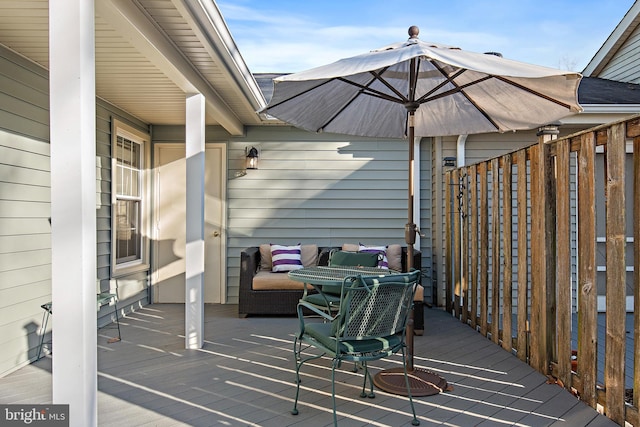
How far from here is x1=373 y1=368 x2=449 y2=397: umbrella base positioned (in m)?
3.27

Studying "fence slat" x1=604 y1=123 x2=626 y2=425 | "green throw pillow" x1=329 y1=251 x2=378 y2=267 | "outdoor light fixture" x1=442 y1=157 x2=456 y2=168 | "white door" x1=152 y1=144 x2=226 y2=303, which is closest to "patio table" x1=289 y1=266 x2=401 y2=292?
"green throw pillow" x1=329 y1=251 x2=378 y2=267

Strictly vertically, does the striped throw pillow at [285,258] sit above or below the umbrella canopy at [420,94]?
below

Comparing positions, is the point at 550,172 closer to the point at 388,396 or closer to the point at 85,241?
the point at 388,396

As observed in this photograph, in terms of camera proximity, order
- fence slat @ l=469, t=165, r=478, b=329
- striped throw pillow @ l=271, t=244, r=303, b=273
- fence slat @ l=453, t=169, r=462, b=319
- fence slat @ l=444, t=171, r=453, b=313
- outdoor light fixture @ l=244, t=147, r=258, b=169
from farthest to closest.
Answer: outdoor light fixture @ l=244, t=147, r=258, b=169 → striped throw pillow @ l=271, t=244, r=303, b=273 → fence slat @ l=444, t=171, r=453, b=313 → fence slat @ l=453, t=169, r=462, b=319 → fence slat @ l=469, t=165, r=478, b=329

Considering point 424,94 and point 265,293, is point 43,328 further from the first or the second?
point 424,94

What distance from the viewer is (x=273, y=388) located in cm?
338

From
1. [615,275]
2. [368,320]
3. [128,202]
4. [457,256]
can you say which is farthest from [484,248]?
[128,202]

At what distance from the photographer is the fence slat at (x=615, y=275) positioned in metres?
2.69

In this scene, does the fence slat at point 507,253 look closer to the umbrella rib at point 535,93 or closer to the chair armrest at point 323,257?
the umbrella rib at point 535,93

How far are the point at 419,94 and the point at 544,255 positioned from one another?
163 cm

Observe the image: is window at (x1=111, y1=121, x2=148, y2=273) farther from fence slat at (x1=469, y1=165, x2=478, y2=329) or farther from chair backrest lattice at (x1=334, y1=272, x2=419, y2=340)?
fence slat at (x1=469, y1=165, x2=478, y2=329)

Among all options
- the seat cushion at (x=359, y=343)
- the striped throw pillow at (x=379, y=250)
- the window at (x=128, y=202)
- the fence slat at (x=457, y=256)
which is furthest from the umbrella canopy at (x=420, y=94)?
the window at (x=128, y=202)

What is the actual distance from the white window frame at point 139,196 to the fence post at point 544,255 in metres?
4.39

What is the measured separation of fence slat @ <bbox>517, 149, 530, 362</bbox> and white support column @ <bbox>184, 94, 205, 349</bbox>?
2802mm
